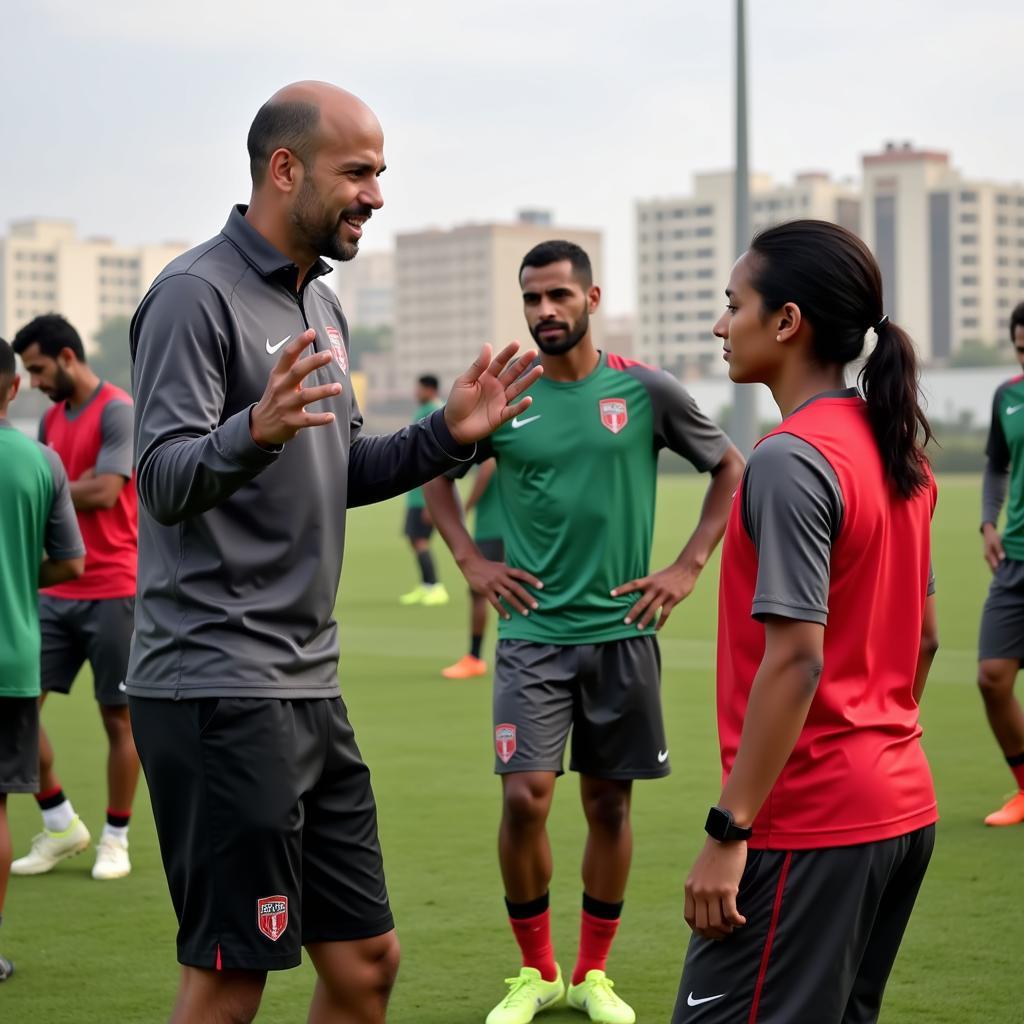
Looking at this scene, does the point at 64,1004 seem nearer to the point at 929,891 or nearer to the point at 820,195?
the point at 929,891

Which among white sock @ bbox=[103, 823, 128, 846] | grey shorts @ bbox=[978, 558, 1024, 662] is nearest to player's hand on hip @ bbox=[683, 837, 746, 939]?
white sock @ bbox=[103, 823, 128, 846]

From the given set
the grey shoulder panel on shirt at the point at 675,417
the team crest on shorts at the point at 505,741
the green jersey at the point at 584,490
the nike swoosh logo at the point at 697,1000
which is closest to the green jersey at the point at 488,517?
the grey shoulder panel on shirt at the point at 675,417

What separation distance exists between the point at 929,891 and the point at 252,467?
430 cm

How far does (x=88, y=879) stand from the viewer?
23.1 feet

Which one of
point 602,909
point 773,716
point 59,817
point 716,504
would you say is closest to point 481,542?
point 59,817

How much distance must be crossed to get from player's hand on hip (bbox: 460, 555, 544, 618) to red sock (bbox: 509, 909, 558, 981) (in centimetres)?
104

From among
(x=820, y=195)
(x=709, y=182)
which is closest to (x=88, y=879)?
(x=820, y=195)

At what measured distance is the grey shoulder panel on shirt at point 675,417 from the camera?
587cm

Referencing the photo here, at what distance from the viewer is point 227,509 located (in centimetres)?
350

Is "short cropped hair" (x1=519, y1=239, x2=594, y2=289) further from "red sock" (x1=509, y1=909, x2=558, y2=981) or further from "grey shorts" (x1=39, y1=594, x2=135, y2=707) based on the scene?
"grey shorts" (x1=39, y1=594, x2=135, y2=707)

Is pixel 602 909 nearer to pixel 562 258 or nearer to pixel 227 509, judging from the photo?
pixel 562 258

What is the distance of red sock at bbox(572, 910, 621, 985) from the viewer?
5426 millimetres

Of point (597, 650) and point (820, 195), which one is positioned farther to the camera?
point (820, 195)

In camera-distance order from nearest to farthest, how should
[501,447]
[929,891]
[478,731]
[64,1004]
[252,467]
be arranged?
[252,467] → [64,1004] → [501,447] → [929,891] → [478,731]
